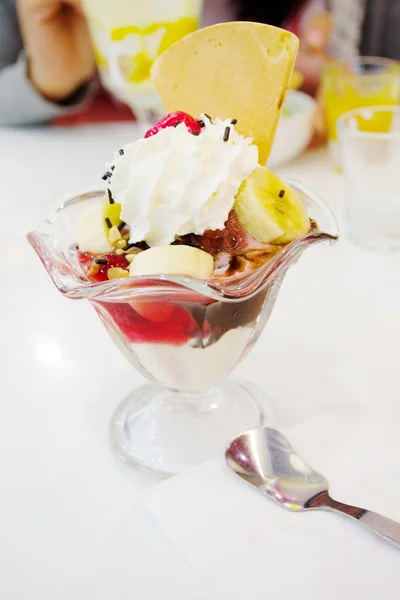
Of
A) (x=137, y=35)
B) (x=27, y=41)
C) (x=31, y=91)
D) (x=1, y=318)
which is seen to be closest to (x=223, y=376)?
(x=1, y=318)

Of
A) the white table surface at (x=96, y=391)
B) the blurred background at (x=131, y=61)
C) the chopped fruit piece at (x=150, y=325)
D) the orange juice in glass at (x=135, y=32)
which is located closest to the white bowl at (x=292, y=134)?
the blurred background at (x=131, y=61)

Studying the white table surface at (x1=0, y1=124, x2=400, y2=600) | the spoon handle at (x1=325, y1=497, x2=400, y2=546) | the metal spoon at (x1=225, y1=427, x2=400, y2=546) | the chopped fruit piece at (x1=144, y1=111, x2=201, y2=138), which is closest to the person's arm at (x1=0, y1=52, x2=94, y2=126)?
the white table surface at (x1=0, y1=124, x2=400, y2=600)

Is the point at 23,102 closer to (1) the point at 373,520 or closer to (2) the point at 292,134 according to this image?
(2) the point at 292,134

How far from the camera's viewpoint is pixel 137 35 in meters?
1.35

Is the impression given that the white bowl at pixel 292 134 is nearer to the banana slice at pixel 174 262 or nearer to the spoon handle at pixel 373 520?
the banana slice at pixel 174 262

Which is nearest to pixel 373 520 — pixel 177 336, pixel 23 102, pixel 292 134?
pixel 177 336

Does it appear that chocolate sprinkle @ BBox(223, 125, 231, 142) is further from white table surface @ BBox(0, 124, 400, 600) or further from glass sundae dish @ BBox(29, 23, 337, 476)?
white table surface @ BBox(0, 124, 400, 600)

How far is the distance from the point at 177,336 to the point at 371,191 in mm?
672

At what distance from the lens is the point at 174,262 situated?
65 cm

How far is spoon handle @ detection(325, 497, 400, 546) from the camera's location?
0.57 m

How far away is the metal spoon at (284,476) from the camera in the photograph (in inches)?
23.5

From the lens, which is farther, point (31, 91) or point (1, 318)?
point (31, 91)

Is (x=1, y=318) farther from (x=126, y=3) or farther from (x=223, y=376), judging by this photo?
(x=126, y=3)

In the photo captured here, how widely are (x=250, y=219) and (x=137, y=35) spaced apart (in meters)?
0.81
